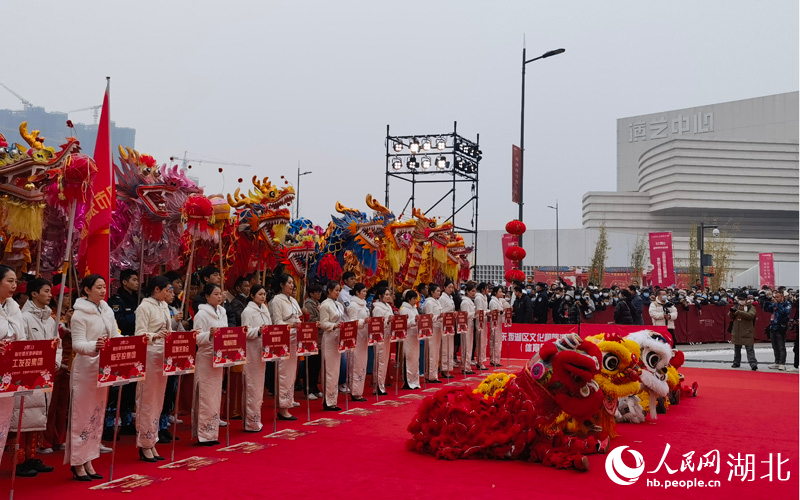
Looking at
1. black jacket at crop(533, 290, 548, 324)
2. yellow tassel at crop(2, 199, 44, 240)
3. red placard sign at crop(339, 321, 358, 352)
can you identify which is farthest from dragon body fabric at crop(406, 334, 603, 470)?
black jacket at crop(533, 290, 548, 324)

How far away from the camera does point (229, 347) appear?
221 inches

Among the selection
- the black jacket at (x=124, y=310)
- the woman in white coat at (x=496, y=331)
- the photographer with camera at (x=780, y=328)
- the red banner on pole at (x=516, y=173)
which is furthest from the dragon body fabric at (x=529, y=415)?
the red banner on pole at (x=516, y=173)

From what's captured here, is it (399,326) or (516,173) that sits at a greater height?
(516,173)

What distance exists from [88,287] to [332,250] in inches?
280

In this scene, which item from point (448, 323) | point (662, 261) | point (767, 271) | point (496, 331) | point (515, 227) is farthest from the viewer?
point (767, 271)

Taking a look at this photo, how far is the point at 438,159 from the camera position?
58.5ft

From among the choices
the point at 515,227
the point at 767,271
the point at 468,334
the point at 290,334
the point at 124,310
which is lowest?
the point at 468,334

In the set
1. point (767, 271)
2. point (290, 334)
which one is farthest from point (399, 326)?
point (767, 271)

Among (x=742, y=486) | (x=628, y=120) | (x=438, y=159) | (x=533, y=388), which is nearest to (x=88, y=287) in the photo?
(x=533, y=388)

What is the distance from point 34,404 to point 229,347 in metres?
1.41

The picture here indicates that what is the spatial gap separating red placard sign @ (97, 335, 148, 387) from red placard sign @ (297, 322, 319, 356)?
82.8 inches

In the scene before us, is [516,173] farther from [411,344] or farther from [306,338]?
[306,338]

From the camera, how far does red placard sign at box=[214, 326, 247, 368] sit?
5516mm

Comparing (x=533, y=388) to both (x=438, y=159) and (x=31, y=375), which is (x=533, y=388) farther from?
(x=438, y=159)
